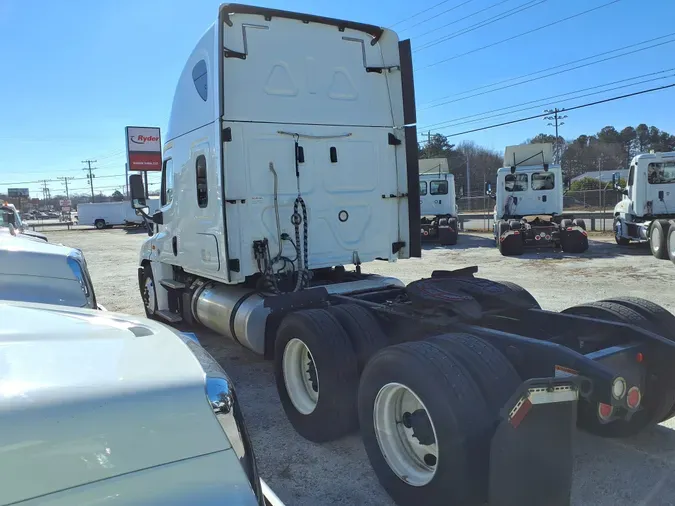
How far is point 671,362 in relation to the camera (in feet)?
10.5

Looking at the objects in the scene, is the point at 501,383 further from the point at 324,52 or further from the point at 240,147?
the point at 324,52

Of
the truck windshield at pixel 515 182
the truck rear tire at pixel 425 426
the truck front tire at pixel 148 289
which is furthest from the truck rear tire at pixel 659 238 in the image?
the truck rear tire at pixel 425 426

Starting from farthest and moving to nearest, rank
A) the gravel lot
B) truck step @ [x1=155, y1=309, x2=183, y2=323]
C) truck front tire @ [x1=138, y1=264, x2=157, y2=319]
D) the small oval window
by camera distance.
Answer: truck front tire @ [x1=138, y1=264, x2=157, y2=319]
truck step @ [x1=155, y1=309, x2=183, y2=323]
the small oval window
the gravel lot

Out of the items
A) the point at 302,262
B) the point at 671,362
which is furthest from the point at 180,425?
the point at 302,262

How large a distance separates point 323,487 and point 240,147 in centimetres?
339

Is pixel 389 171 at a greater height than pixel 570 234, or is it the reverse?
pixel 389 171

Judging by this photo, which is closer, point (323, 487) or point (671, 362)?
point (671, 362)

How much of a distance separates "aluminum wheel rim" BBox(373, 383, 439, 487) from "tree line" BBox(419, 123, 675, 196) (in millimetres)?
69738

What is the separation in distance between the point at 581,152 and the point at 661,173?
6855 cm

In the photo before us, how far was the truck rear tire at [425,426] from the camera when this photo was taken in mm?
2693

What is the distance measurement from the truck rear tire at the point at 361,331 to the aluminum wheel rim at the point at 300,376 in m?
0.41

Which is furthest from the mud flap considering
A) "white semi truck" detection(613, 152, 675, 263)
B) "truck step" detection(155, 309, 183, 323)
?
"white semi truck" detection(613, 152, 675, 263)

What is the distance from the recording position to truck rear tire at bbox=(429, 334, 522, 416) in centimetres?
278

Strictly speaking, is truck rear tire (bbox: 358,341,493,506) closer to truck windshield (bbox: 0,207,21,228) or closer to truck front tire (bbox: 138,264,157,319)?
truck front tire (bbox: 138,264,157,319)
